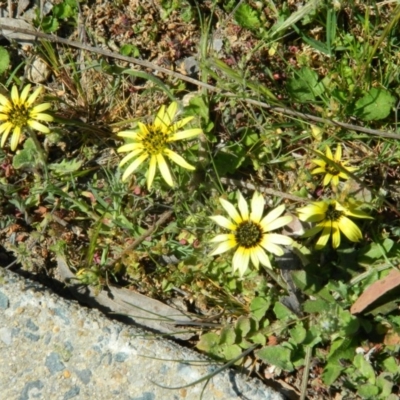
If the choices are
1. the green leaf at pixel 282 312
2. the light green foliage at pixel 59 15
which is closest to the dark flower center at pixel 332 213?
the green leaf at pixel 282 312

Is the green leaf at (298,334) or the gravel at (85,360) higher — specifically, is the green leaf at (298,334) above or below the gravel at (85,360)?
above

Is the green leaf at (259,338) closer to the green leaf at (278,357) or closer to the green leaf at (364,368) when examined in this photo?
the green leaf at (278,357)

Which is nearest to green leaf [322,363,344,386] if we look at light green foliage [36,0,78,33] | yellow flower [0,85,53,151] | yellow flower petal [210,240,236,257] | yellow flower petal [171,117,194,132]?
yellow flower petal [210,240,236,257]

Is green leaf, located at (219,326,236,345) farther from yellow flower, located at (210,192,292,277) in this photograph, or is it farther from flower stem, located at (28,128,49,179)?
flower stem, located at (28,128,49,179)

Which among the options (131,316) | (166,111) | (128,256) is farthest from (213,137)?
(131,316)

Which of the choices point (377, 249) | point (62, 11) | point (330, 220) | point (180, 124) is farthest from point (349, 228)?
point (62, 11)

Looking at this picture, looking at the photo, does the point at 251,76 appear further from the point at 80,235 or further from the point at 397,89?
the point at 80,235

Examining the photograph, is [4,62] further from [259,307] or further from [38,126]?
[259,307]

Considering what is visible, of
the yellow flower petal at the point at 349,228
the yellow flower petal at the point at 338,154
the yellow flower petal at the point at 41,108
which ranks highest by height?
the yellow flower petal at the point at 338,154
